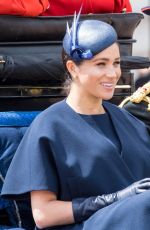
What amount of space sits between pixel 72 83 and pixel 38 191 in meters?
0.46

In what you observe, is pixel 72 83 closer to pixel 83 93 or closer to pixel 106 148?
pixel 83 93

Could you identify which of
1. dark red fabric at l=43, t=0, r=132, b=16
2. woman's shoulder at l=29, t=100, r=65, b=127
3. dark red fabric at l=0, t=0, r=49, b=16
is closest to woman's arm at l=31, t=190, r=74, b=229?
woman's shoulder at l=29, t=100, r=65, b=127

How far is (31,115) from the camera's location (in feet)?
8.91

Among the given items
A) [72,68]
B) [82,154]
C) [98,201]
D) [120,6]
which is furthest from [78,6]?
[98,201]

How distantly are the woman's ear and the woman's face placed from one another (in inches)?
0.5

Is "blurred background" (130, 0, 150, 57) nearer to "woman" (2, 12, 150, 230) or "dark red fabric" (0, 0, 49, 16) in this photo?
"dark red fabric" (0, 0, 49, 16)

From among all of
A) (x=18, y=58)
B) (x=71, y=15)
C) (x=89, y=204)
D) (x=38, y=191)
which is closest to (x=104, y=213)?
(x=89, y=204)

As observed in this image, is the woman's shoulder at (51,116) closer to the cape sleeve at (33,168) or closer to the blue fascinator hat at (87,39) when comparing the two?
the cape sleeve at (33,168)

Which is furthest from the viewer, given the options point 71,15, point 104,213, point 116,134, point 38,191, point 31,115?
point 71,15

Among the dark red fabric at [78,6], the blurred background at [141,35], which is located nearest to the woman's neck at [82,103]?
the dark red fabric at [78,6]

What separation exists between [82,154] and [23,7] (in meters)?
0.83

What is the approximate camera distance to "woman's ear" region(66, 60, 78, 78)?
238 centimetres

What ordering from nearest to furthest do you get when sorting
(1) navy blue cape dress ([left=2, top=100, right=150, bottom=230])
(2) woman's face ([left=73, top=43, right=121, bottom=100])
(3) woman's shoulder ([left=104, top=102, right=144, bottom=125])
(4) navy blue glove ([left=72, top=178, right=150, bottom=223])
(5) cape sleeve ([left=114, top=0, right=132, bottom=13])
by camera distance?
1. (4) navy blue glove ([left=72, top=178, right=150, bottom=223])
2. (1) navy blue cape dress ([left=2, top=100, right=150, bottom=230])
3. (2) woman's face ([left=73, top=43, right=121, bottom=100])
4. (3) woman's shoulder ([left=104, top=102, right=144, bottom=125])
5. (5) cape sleeve ([left=114, top=0, right=132, bottom=13])

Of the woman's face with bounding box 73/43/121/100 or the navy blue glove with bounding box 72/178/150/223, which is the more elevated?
the woman's face with bounding box 73/43/121/100
